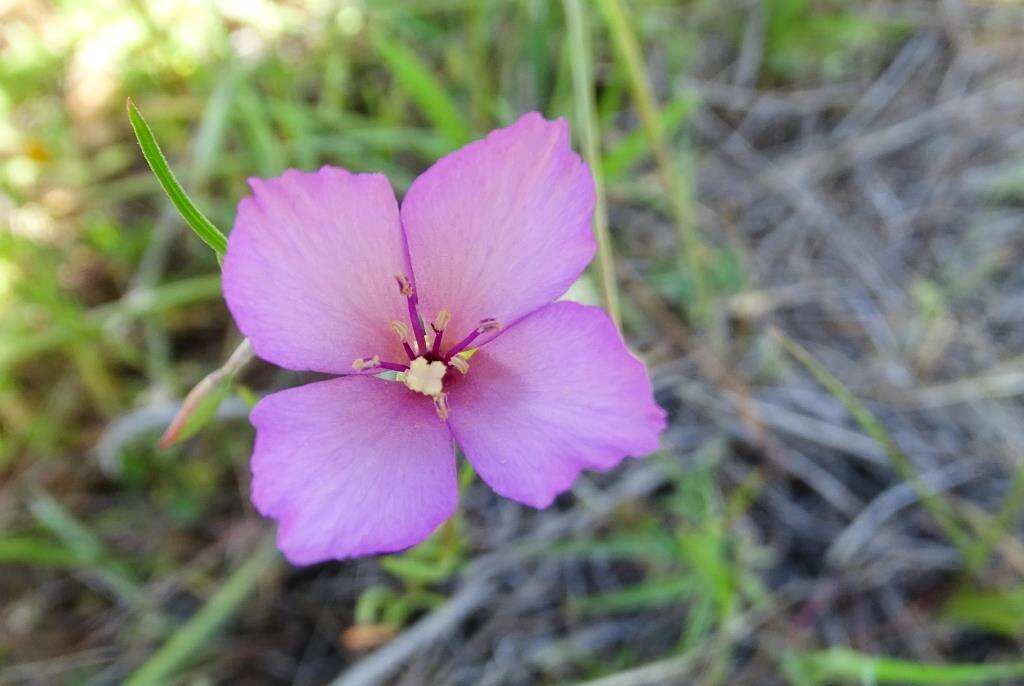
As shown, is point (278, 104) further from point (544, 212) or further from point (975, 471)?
point (975, 471)

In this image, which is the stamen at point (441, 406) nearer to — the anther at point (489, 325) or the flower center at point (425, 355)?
the flower center at point (425, 355)

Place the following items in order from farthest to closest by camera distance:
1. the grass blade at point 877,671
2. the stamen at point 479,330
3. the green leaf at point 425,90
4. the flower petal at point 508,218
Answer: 1. the green leaf at point 425,90
2. the grass blade at point 877,671
3. the stamen at point 479,330
4. the flower petal at point 508,218

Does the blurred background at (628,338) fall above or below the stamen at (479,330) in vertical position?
below

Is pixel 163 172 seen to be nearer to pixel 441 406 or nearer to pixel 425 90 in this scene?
pixel 441 406

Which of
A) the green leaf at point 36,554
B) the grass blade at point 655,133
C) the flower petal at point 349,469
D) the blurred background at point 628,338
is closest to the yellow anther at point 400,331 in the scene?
the flower petal at point 349,469

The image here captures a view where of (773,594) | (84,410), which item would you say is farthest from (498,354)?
(84,410)

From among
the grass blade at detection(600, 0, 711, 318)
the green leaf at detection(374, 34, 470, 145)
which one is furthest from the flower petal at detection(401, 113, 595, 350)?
the green leaf at detection(374, 34, 470, 145)
